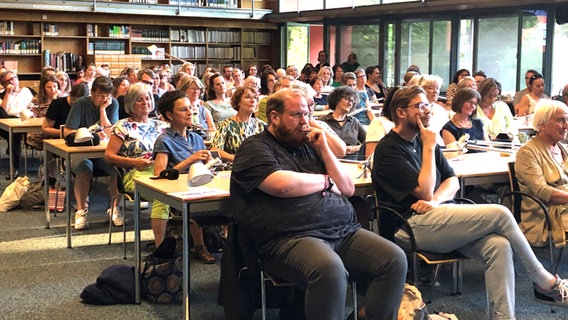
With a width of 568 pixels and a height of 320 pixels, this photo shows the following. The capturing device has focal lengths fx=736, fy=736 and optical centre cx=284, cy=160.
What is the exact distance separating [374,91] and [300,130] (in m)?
8.70

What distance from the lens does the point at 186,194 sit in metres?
3.76

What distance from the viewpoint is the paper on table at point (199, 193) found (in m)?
3.70

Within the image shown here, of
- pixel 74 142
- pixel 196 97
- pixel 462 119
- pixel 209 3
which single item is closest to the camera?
pixel 74 142

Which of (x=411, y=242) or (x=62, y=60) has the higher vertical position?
(x=62, y=60)

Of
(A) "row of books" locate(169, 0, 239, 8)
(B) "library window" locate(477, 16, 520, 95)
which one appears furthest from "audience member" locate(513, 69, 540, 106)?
(A) "row of books" locate(169, 0, 239, 8)

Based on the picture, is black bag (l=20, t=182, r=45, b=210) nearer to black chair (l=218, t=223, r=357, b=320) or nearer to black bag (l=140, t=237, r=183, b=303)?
black bag (l=140, t=237, r=183, b=303)

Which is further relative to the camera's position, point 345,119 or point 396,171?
point 345,119

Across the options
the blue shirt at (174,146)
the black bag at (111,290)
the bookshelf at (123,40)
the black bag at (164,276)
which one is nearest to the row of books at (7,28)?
the bookshelf at (123,40)

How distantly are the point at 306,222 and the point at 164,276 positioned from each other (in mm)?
1258

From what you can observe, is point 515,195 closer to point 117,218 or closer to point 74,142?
point 74,142

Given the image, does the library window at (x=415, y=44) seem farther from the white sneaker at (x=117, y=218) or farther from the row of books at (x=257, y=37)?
the white sneaker at (x=117, y=218)

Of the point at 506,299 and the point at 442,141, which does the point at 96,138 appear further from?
the point at 506,299

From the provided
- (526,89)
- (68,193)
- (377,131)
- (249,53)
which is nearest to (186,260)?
(68,193)

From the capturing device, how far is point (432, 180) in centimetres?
380
